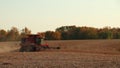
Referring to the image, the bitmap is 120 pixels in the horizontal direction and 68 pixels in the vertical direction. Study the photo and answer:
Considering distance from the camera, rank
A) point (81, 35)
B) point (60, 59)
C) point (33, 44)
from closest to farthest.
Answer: point (60, 59)
point (33, 44)
point (81, 35)

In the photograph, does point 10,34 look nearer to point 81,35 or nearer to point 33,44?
point 81,35

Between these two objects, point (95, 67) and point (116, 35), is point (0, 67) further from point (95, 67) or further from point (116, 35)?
point (116, 35)

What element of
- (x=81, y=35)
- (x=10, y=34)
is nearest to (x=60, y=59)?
(x=81, y=35)

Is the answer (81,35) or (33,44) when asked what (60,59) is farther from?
(81,35)

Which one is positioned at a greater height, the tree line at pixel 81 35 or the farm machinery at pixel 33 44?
the tree line at pixel 81 35

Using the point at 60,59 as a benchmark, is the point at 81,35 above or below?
above

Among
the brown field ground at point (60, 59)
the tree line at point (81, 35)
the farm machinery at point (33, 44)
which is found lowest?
the brown field ground at point (60, 59)

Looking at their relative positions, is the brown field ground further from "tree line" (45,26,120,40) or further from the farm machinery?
"tree line" (45,26,120,40)

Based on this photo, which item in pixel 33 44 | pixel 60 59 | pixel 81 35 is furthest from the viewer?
pixel 81 35

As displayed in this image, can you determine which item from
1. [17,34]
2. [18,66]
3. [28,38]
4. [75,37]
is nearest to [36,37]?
[28,38]

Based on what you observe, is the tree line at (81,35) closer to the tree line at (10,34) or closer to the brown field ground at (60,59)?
the tree line at (10,34)

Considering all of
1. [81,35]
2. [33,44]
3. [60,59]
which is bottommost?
[60,59]

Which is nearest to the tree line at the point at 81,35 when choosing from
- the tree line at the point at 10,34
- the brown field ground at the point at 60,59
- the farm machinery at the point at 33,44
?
the tree line at the point at 10,34

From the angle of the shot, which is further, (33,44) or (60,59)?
(33,44)
